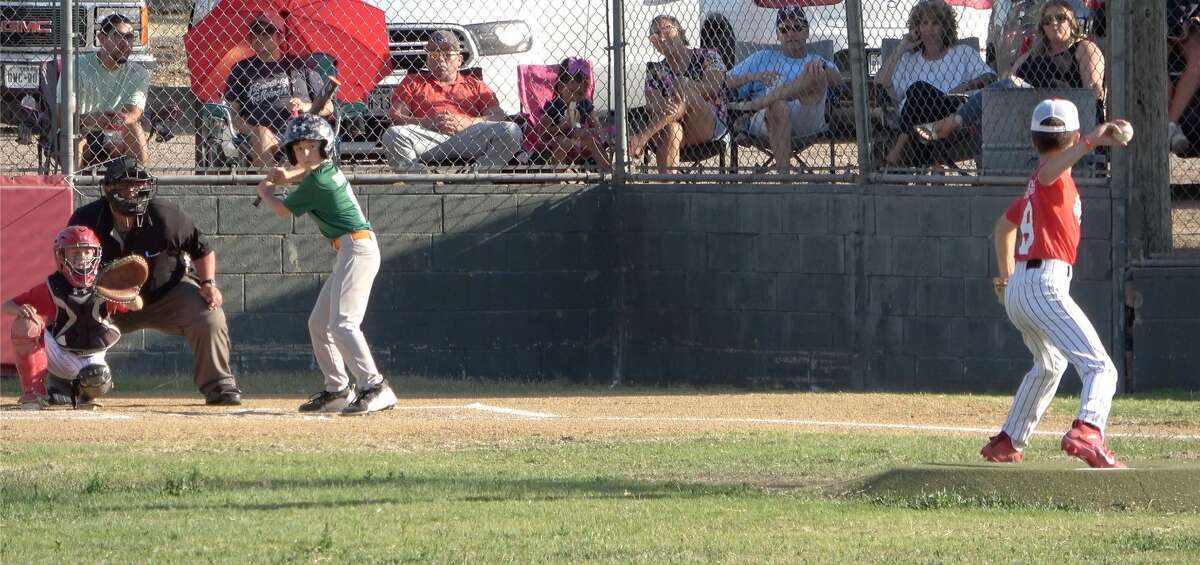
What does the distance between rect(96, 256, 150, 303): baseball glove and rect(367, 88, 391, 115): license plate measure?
97.4 inches

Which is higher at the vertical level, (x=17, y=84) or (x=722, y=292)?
(x=17, y=84)

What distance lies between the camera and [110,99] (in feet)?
39.4

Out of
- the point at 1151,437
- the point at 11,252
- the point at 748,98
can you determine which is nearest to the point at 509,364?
the point at 748,98

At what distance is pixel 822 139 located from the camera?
40.8 ft

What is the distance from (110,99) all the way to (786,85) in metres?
4.56

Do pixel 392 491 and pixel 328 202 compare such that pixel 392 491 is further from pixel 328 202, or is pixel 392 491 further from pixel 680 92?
pixel 680 92

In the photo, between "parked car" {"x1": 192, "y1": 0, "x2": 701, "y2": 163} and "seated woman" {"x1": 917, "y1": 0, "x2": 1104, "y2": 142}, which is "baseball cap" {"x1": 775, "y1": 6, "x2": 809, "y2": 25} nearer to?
"parked car" {"x1": 192, "y1": 0, "x2": 701, "y2": 163}

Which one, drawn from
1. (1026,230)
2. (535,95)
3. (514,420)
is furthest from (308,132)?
(1026,230)

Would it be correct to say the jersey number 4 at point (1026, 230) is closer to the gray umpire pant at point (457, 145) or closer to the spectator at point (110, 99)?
the gray umpire pant at point (457, 145)

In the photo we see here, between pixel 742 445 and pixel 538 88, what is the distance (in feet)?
15.4

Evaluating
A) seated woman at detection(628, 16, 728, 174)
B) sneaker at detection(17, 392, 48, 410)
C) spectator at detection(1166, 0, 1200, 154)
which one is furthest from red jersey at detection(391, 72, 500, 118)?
spectator at detection(1166, 0, 1200, 154)

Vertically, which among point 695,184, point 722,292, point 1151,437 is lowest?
point 1151,437

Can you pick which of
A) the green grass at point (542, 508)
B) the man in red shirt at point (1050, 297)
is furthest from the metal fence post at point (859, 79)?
the man in red shirt at point (1050, 297)

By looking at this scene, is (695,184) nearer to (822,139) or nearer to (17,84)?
(822,139)
